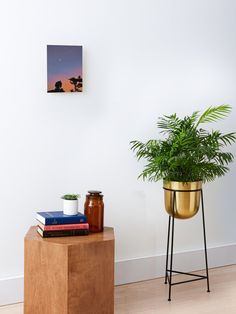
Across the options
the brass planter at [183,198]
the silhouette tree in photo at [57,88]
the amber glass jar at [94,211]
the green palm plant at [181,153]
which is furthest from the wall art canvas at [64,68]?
the brass planter at [183,198]

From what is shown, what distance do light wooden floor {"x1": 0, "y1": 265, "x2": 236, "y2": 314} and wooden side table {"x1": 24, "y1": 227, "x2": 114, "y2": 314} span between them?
343mm

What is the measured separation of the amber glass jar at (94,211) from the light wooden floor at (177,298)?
526mm

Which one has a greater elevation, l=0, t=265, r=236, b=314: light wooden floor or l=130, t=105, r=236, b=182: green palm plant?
l=130, t=105, r=236, b=182: green palm plant

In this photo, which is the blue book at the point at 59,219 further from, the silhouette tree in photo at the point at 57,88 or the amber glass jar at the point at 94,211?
the silhouette tree in photo at the point at 57,88

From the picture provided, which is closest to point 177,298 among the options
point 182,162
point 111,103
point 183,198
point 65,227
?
point 183,198

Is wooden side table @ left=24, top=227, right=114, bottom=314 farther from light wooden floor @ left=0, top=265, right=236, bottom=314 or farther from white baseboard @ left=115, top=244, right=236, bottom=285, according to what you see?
white baseboard @ left=115, top=244, right=236, bottom=285

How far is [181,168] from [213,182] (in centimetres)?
67

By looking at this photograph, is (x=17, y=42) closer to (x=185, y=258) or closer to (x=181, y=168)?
(x=181, y=168)

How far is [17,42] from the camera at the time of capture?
290 cm

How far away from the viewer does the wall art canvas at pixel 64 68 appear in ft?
9.77

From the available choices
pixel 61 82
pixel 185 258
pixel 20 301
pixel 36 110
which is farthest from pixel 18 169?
pixel 185 258

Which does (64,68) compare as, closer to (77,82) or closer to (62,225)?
(77,82)

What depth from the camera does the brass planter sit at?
3.05 metres

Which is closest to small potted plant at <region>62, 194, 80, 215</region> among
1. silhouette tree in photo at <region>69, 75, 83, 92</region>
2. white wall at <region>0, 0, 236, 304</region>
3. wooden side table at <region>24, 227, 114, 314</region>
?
wooden side table at <region>24, 227, 114, 314</region>
